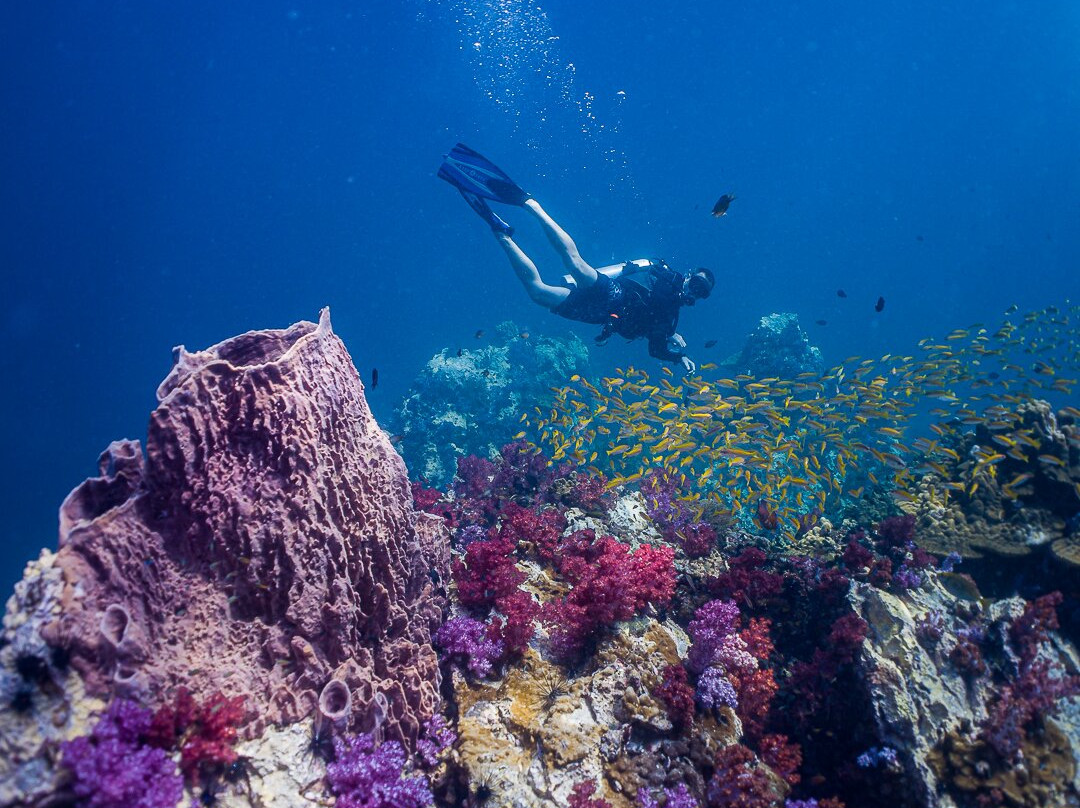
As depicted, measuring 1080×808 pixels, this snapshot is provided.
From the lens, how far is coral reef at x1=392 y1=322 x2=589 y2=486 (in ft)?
64.6

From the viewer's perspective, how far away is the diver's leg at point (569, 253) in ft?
45.1

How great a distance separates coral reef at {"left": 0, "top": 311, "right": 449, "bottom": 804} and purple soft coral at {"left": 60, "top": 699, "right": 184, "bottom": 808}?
10 centimetres

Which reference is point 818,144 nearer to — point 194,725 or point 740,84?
point 740,84

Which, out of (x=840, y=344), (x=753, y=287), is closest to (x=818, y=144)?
(x=753, y=287)

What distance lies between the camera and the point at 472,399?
21375mm

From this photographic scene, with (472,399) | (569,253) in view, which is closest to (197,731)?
(569,253)

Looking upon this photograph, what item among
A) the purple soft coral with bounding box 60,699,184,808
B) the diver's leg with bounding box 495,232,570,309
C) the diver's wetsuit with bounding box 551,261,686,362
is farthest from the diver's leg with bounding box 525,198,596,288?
the purple soft coral with bounding box 60,699,184,808

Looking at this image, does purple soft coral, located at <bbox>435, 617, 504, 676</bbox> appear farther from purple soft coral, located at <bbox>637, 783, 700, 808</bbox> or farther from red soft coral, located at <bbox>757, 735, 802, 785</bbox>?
red soft coral, located at <bbox>757, 735, 802, 785</bbox>

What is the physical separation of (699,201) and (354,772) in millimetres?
108957

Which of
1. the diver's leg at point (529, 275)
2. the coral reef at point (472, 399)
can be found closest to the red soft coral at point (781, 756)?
the diver's leg at point (529, 275)

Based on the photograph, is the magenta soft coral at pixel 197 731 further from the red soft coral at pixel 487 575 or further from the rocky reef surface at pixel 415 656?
the red soft coral at pixel 487 575

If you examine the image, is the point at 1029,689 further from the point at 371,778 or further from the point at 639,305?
the point at 639,305

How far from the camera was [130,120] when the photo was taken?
8619 cm

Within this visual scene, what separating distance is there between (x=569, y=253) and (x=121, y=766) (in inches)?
523
